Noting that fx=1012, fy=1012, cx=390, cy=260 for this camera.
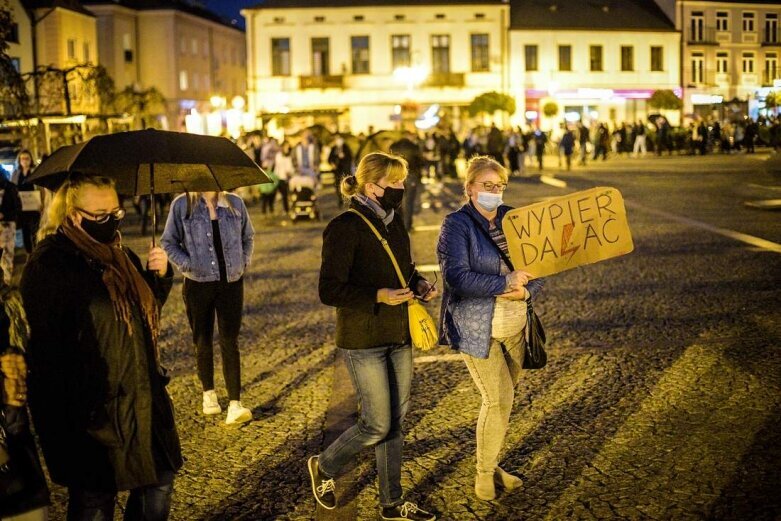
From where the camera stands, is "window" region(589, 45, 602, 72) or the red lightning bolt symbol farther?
"window" region(589, 45, 602, 72)

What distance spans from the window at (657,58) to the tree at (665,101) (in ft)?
19.4

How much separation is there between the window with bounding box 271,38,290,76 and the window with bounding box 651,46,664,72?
24.1 m

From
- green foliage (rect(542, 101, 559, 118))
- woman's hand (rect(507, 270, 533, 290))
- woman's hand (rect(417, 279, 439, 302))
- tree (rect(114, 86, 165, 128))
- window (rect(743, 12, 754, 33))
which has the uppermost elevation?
window (rect(743, 12, 754, 33))

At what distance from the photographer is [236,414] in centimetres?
649

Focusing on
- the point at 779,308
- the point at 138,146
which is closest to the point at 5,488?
the point at 138,146

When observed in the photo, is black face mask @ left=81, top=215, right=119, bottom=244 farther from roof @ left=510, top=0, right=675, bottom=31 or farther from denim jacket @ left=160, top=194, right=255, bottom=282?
roof @ left=510, top=0, right=675, bottom=31

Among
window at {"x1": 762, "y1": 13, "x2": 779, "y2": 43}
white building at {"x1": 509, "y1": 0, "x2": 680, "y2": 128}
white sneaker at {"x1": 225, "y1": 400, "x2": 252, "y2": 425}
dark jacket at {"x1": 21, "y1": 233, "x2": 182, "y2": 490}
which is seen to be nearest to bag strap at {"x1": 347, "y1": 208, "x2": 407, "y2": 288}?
dark jacket at {"x1": 21, "y1": 233, "x2": 182, "y2": 490}

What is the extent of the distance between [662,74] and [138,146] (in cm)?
6634

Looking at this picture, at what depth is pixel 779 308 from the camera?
9.56 m

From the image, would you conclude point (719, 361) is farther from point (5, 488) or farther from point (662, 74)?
point (662, 74)

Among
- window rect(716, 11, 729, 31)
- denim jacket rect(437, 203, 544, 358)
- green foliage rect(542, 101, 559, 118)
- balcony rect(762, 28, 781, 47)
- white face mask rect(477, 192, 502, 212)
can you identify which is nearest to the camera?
denim jacket rect(437, 203, 544, 358)

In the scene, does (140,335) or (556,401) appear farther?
(556,401)

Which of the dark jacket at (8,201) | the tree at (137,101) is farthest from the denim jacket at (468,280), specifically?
the tree at (137,101)

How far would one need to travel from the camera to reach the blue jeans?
182 inches
